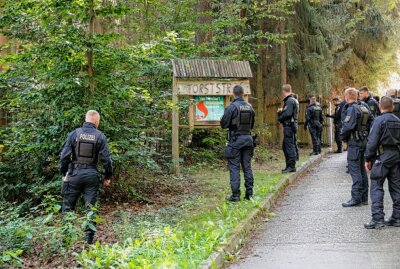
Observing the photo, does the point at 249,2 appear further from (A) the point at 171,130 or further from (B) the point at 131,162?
(B) the point at 131,162

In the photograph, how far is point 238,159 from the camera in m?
9.57

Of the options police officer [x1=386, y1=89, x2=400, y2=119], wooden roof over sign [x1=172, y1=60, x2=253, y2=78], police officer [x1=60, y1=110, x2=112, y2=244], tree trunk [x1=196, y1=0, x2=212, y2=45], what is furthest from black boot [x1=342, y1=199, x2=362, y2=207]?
tree trunk [x1=196, y1=0, x2=212, y2=45]

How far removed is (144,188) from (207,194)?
4.56 feet

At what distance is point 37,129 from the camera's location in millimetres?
9477

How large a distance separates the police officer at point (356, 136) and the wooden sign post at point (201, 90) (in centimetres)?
384

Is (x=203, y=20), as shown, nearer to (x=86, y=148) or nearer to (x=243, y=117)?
(x=243, y=117)

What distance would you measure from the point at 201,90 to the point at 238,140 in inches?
126

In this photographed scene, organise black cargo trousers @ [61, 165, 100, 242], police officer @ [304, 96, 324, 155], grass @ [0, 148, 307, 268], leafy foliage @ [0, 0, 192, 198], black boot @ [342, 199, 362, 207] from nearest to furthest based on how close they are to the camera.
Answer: grass @ [0, 148, 307, 268] → black cargo trousers @ [61, 165, 100, 242] → leafy foliage @ [0, 0, 192, 198] → black boot @ [342, 199, 362, 207] → police officer @ [304, 96, 324, 155]

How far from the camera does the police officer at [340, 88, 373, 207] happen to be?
908 cm

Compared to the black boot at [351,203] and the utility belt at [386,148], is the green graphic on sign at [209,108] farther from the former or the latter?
the utility belt at [386,148]

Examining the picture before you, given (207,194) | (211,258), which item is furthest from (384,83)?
(211,258)

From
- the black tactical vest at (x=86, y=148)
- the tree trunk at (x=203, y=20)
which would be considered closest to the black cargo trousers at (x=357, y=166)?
the black tactical vest at (x=86, y=148)

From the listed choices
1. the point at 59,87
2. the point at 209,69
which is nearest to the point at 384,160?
the point at 59,87

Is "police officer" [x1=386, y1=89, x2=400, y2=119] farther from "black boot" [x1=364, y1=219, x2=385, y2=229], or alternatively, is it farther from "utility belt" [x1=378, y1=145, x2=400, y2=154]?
"black boot" [x1=364, y1=219, x2=385, y2=229]
